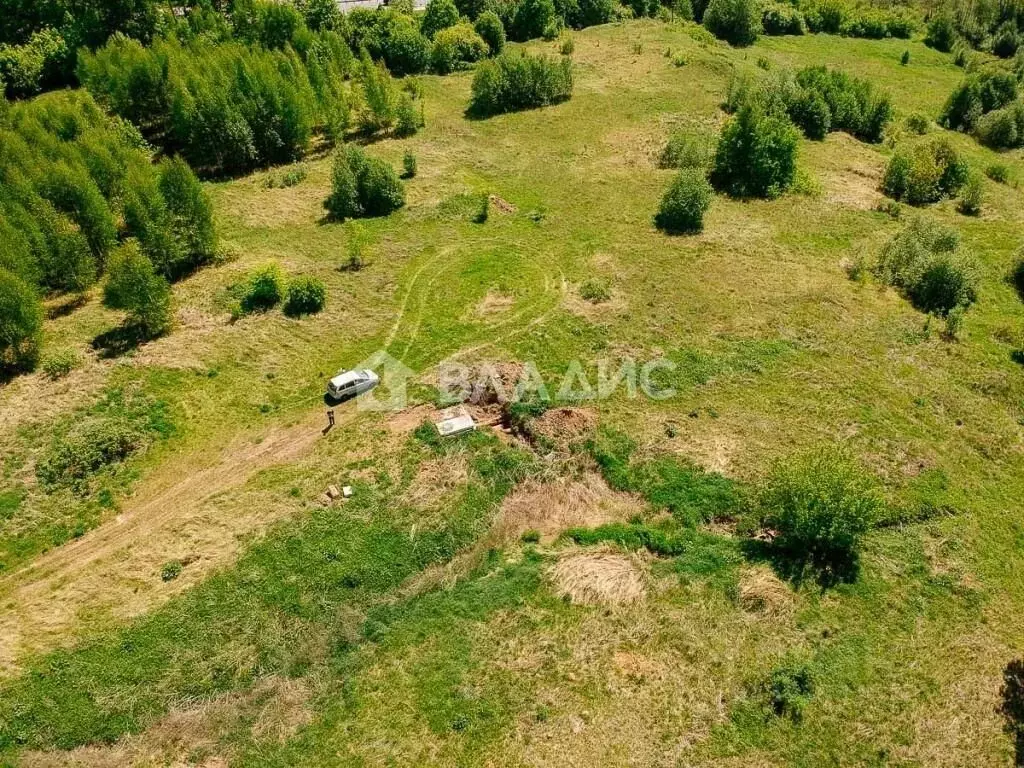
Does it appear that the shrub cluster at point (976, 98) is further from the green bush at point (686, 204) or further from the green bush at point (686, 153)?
the green bush at point (686, 204)

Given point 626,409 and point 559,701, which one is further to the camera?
point 626,409

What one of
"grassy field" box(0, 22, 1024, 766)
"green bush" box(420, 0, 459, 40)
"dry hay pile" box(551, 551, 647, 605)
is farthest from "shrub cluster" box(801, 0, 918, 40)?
"dry hay pile" box(551, 551, 647, 605)

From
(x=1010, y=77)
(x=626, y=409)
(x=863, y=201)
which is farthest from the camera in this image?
(x=1010, y=77)

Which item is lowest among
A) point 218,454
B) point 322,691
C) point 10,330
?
point 322,691

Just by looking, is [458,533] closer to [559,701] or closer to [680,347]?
[559,701]

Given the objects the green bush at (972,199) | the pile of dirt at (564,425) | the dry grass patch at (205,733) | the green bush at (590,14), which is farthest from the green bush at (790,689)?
the green bush at (590,14)

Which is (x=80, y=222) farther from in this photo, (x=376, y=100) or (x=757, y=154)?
(x=757, y=154)

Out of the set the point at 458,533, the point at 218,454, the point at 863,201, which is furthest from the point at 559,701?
the point at 863,201
